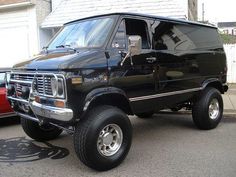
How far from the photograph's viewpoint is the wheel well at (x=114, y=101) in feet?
17.5

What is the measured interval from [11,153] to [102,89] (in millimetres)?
2172

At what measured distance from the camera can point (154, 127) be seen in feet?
26.6

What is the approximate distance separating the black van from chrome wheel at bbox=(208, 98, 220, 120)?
40 centimetres

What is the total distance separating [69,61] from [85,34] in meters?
1.10

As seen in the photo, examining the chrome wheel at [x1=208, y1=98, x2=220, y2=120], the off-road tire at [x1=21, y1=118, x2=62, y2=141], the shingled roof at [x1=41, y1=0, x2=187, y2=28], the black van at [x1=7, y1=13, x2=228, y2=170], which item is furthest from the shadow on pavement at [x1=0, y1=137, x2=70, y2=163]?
the shingled roof at [x1=41, y1=0, x2=187, y2=28]

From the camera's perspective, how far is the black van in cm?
503

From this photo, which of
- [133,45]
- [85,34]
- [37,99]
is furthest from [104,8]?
[37,99]

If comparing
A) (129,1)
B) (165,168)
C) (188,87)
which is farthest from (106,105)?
(129,1)

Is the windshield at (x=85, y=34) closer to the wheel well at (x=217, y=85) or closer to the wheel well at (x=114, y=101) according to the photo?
the wheel well at (x=114, y=101)

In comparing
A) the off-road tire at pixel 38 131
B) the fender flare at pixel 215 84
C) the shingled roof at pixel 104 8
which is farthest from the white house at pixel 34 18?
the off-road tire at pixel 38 131

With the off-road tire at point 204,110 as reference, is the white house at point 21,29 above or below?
above

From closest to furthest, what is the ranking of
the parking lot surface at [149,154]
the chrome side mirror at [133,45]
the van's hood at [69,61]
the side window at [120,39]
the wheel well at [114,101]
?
the van's hood at [69,61] < the parking lot surface at [149,154] < the wheel well at [114,101] < the chrome side mirror at [133,45] < the side window at [120,39]

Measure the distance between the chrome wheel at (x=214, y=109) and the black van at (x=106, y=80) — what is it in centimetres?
40

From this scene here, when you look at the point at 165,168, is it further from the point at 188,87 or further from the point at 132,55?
the point at 188,87
